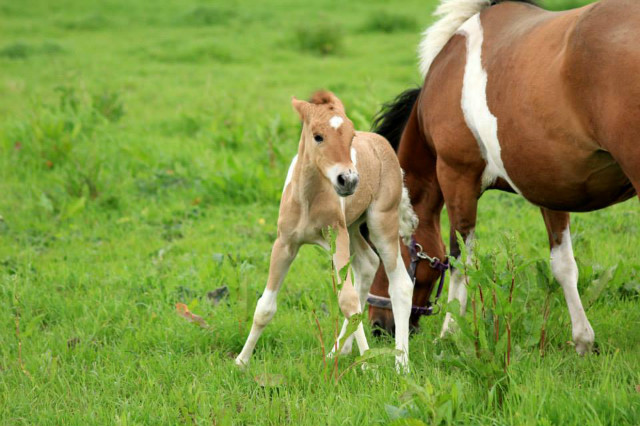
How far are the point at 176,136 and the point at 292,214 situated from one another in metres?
5.30

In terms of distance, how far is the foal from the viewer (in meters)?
3.10

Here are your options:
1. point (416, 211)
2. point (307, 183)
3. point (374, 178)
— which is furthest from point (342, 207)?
point (416, 211)

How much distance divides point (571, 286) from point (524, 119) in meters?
1.09

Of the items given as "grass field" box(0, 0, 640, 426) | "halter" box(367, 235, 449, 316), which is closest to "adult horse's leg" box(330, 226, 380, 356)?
"halter" box(367, 235, 449, 316)

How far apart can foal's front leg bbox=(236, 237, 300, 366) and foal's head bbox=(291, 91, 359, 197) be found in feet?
1.68

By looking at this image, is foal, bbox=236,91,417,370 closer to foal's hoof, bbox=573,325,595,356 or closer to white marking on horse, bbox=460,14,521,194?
white marking on horse, bbox=460,14,521,194

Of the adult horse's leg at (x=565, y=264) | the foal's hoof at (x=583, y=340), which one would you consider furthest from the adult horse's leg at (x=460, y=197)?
the foal's hoof at (x=583, y=340)

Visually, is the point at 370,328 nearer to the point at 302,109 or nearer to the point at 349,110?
the point at 302,109

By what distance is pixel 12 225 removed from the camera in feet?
19.7

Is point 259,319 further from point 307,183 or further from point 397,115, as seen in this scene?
point 397,115

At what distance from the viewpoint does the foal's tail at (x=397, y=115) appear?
4645mm

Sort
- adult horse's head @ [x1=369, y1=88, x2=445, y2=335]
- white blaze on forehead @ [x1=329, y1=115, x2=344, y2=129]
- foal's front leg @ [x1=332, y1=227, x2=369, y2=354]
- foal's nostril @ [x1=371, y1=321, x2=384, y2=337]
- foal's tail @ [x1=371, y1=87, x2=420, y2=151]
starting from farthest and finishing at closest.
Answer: foal's tail @ [x1=371, y1=87, x2=420, y2=151], adult horse's head @ [x1=369, y1=88, x2=445, y2=335], foal's nostril @ [x1=371, y1=321, x2=384, y2=337], foal's front leg @ [x1=332, y1=227, x2=369, y2=354], white blaze on forehead @ [x1=329, y1=115, x2=344, y2=129]

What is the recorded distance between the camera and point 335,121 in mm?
3094

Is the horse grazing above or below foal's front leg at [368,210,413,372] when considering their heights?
above
